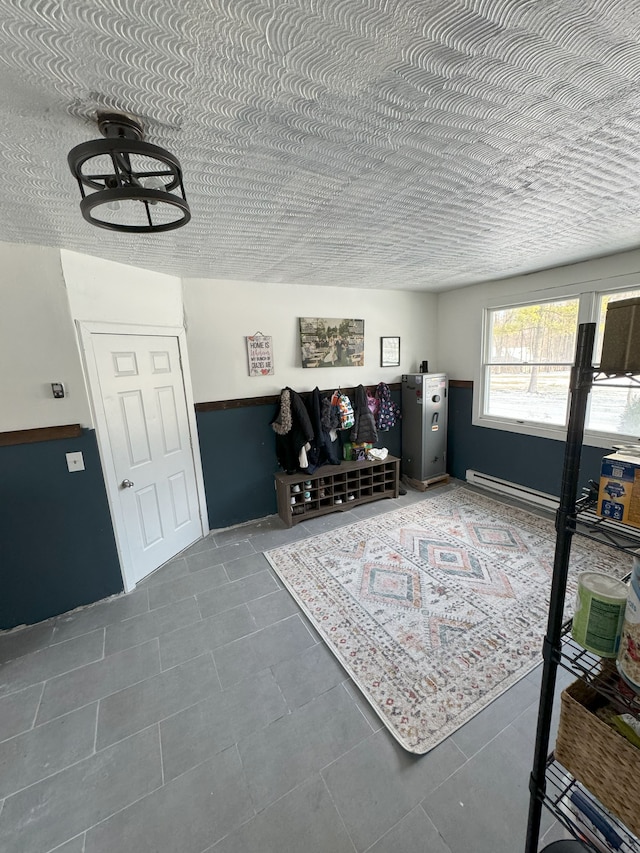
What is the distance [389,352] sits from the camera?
4098 millimetres

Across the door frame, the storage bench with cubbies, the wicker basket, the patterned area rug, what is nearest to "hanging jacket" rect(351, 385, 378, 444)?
the storage bench with cubbies

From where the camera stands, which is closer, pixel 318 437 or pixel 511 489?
pixel 318 437

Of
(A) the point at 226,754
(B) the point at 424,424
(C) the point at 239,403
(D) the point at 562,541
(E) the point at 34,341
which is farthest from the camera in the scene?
(B) the point at 424,424

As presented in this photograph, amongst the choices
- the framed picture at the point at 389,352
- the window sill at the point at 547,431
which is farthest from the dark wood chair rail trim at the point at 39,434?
the window sill at the point at 547,431

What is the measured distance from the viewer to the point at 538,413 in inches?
138

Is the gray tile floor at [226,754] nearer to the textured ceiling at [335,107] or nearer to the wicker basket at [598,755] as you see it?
the wicker basket at [598,755]

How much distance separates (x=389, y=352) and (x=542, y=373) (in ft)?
5.25

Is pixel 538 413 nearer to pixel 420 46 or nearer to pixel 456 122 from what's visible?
pixel 456 122

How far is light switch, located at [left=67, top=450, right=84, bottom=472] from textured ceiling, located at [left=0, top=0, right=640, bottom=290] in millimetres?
1281

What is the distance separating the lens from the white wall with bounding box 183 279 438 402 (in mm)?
3057

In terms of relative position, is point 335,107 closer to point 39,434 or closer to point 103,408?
point 103,408

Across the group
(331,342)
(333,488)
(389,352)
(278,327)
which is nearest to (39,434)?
(278,327)

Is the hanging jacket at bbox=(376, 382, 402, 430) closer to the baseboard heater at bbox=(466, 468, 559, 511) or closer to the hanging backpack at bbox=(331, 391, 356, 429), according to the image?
the hanging backpack at bbox=(331, 391, 356, 429)

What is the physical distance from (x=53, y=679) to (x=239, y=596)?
1064 millimetres
